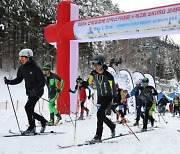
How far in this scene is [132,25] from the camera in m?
10.2

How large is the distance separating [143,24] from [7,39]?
23097mm

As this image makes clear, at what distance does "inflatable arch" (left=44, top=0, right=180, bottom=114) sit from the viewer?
9344 mm

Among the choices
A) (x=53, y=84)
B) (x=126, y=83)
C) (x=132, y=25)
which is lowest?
(x=126, y=83)

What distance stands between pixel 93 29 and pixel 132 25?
1.85 meters

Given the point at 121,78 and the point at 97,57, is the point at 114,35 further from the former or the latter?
the point at 97,57

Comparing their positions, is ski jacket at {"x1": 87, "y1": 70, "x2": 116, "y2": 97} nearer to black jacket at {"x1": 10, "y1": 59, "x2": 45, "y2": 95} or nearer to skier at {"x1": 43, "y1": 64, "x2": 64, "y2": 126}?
black jacket at {"x1": 10, "y1": 59, "x2": 45, "y2": 95}

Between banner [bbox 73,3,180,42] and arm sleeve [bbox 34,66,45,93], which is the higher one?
banner [bbox 73,3,180,42]

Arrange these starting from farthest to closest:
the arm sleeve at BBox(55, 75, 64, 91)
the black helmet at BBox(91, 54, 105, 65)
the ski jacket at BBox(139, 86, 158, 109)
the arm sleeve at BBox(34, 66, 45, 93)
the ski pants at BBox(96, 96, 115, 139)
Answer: the arm sleeve at BBox(55, 75, 64, 91), the ski jacket at BBox(139, 86, 158, 109), the arm sleeve at BBox(34, 66, 45, 93), the ski pants at BBox(96, 96, 115, 139), the black helmet at BBox(91, 54, 105, 65)

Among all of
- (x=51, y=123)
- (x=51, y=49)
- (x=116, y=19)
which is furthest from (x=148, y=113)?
(x=51, y=49)

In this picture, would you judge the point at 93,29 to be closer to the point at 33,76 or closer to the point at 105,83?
the point at 33,76

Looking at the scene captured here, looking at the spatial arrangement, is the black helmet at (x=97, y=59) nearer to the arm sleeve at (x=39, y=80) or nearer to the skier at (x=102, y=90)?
the skier at (x=102, y=90)

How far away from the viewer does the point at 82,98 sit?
38.9ft

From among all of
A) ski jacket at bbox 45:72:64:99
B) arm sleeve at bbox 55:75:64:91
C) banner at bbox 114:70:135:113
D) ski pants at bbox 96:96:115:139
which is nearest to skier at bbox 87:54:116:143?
ski pants at bbox 96:96:115:139

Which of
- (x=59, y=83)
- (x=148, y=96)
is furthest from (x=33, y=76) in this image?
(x=148, y=96)
